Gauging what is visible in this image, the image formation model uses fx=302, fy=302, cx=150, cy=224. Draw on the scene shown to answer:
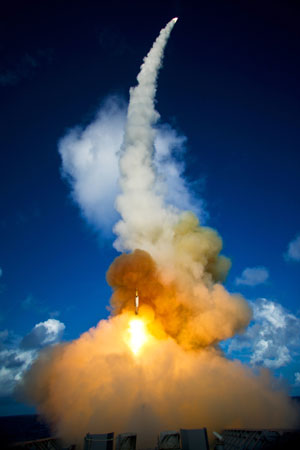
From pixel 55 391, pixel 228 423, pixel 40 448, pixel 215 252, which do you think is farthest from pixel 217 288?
pixel 40 448

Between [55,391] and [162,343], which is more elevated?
[162,343]

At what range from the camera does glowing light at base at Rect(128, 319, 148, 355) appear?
28.8 metres

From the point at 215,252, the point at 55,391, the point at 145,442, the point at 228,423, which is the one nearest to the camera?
the point at 145,442

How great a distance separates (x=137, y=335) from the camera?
29344 mm

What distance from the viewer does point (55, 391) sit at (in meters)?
26.7

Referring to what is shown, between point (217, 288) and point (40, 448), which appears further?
point (217, 288)

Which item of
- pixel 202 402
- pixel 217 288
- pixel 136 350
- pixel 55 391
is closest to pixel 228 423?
pixel 202 402

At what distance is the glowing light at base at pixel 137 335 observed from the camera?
28797 millimetres

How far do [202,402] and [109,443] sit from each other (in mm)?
11900

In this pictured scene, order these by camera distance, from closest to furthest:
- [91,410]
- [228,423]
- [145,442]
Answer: [145,442] < [91,410] < [228,423]

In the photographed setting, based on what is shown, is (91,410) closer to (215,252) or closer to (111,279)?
(111,279)

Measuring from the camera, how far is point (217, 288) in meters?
33.0

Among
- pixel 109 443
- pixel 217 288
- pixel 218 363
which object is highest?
pixel 217 288

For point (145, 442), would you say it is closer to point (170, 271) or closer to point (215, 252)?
point (170, 271)
